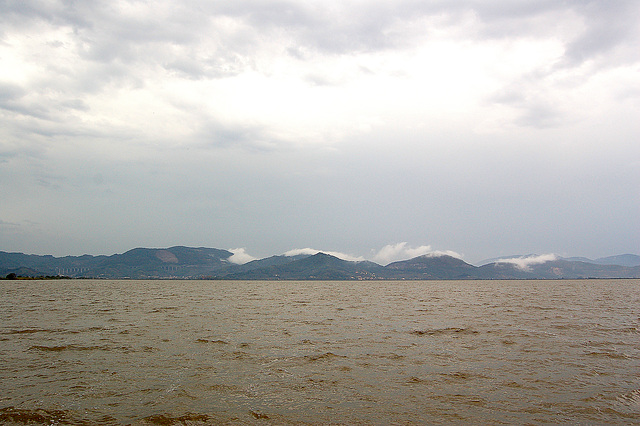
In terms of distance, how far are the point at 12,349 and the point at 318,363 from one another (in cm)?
1728

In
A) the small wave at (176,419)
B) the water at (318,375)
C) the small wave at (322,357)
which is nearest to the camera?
the small wave at (176,419)

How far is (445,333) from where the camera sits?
101ft

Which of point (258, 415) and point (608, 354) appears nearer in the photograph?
point (258, 415)

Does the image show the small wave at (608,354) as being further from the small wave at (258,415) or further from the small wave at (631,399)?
the small wave at (258,415)

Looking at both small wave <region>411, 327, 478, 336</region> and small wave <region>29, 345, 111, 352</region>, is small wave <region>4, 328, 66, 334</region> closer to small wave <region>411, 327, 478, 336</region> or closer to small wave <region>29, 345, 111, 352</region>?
small wave <region>29, 345, 111, 352</region>

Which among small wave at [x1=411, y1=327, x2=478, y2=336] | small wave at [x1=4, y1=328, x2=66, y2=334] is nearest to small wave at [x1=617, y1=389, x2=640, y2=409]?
small wave at [x1=411, y1=327, x2=478, y2=336]

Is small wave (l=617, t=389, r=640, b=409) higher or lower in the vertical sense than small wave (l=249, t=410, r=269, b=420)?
A: higher

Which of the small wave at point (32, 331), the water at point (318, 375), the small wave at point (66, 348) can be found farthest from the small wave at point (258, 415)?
the small wave at point (32, 331)

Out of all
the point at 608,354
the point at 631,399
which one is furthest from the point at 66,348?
the point at 608,354

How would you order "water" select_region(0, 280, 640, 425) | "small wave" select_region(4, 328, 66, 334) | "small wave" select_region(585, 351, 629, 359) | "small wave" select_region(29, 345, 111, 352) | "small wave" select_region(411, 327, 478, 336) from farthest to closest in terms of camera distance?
"small wave" select_region(411, 327, 478, 336), "small wave" select_region(4, 328, 66, 334), "small wave" select_region(29, 345, 111, 352), "small wave" select_region(585, 351, 629, 359), "water" select_region(0, 280, 640, 425)

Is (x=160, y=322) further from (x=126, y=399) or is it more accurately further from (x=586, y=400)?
(x=586, y=400)

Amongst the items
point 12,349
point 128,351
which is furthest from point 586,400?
point 12,349

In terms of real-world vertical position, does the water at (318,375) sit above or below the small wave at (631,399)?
below

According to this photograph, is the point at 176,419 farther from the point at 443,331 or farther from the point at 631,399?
the point at 443,331
